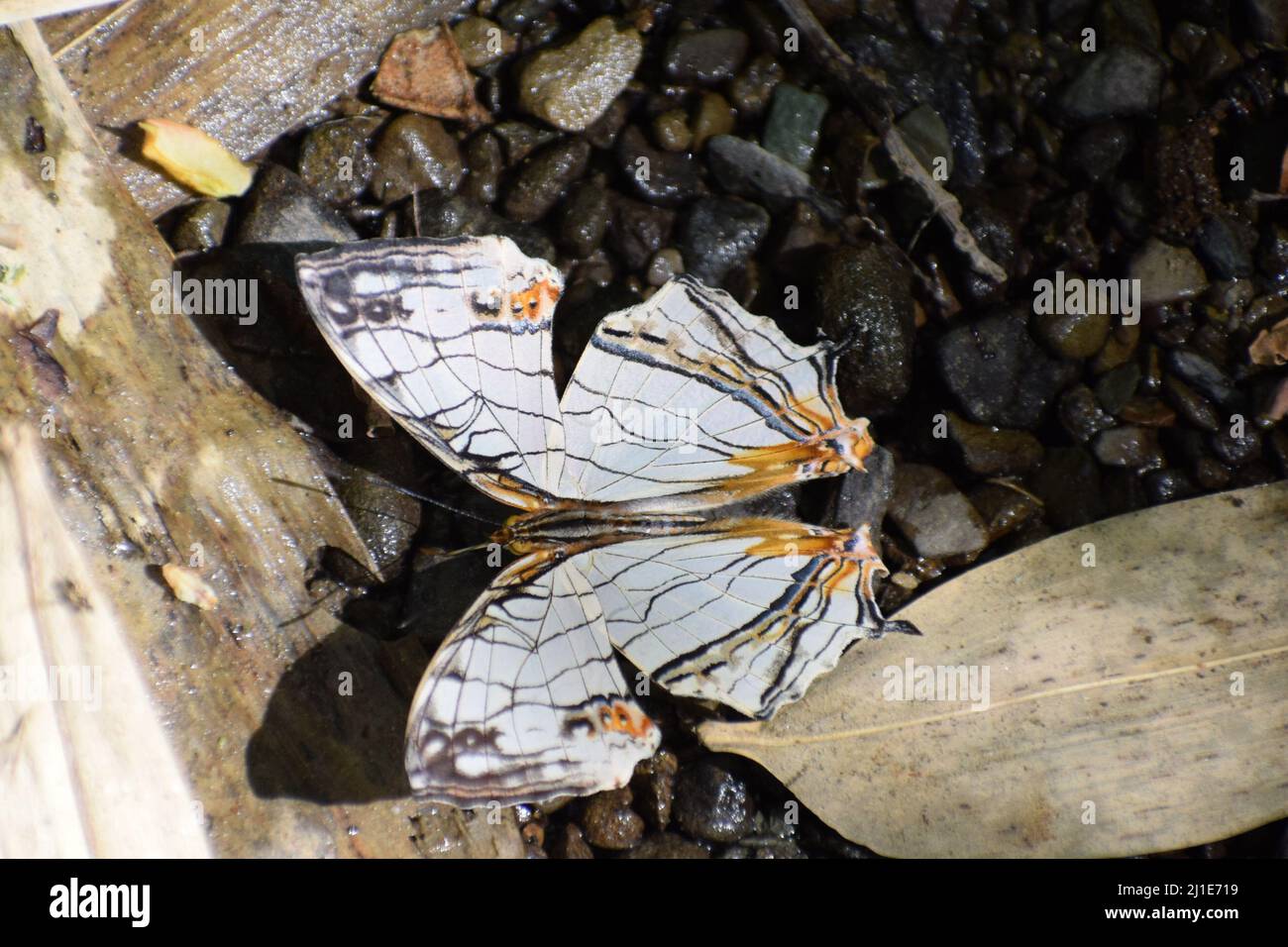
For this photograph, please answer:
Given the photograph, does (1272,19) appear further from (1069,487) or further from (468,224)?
(468,224)

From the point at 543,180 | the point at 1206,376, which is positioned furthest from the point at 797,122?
the point at 1206,376

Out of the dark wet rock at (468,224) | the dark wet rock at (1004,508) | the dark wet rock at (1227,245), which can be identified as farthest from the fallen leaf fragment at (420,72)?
the dark wet rock at (1227,245)

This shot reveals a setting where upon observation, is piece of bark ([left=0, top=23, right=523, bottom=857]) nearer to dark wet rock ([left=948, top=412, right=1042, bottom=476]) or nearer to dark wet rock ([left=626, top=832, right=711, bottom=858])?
dark wet rock ([left=626, top=832, right=711, bottom=858])

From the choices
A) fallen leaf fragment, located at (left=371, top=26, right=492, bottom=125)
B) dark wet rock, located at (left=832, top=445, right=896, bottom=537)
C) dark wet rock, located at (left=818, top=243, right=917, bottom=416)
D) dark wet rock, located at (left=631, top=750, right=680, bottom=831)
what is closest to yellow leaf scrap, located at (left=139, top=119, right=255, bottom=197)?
fallen leaf fragment, located at (left=371, top=26, right=492, bottom=125)
